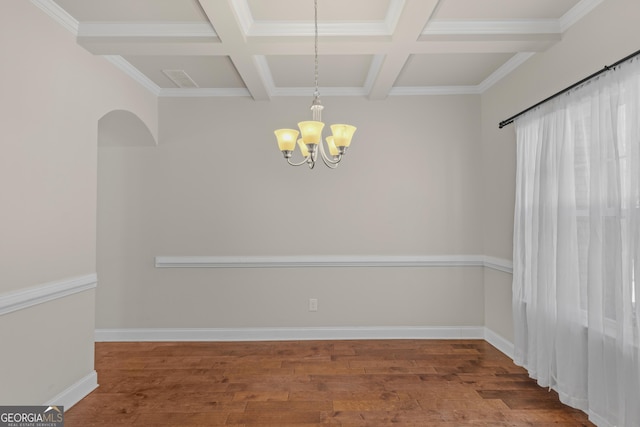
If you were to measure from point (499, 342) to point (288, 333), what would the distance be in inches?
87.0

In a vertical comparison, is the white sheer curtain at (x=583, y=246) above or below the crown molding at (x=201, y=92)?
below

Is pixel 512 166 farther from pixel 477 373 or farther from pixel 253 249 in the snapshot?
pixel 253 249

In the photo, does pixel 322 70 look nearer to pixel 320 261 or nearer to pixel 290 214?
pixel 290 214

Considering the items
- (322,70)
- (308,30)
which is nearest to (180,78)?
(322,70)

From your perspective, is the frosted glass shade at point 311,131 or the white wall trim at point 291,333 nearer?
the frosted glass shade at point 311,131

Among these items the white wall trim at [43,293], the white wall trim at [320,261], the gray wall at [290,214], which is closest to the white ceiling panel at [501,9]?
the gray wall at [290,214]

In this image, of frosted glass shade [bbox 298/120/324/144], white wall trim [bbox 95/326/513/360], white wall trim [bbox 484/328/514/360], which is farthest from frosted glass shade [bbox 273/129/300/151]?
white wall trim [bbox 484/328/514/360]

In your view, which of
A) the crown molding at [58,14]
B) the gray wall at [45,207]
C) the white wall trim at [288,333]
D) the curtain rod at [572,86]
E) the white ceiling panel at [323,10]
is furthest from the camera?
the white wall trim at [288,333]

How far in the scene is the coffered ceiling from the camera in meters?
2.46

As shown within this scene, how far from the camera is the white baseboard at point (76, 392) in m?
2.49

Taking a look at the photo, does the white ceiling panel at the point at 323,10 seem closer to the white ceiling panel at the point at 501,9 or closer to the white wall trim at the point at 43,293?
the white ceiling panel at the point at 501,9

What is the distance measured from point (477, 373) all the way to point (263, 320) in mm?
2198

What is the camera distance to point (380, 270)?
160 inches

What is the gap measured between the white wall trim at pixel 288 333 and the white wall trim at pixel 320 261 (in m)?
0.71
